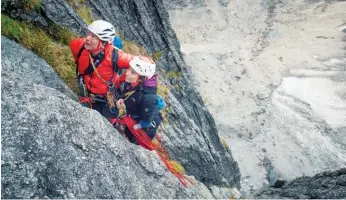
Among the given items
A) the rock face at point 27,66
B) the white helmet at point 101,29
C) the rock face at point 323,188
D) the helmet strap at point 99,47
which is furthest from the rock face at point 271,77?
the white helmet at point 101,29

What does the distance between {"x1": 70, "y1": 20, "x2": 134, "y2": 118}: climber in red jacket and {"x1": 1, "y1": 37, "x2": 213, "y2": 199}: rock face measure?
1.21 m

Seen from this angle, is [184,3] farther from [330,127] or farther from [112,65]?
[112,65]

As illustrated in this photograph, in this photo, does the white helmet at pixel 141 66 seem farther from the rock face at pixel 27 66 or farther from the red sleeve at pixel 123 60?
the rock face at pixel 27 66

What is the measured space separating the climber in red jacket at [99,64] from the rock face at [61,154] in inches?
47.7

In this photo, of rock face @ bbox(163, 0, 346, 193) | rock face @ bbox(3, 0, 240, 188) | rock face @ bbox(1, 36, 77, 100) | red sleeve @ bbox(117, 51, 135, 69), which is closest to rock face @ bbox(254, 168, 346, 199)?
rock face @ bbox(3, 0, 240, 188)

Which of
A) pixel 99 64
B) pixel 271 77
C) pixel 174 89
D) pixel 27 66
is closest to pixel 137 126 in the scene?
pixel 99 64

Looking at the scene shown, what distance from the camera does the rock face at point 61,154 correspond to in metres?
6.14

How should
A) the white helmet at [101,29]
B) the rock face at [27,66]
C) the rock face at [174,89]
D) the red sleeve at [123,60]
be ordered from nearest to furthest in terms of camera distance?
the white helmet at [101,29]
the rock face at [27,66]
the red sleeve at [123,60]
the rock face at [174,89]

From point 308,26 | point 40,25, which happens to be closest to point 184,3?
point 308,26

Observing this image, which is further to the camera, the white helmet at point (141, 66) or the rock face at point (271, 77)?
the rock face at point (271, 77)

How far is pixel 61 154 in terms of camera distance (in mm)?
6590

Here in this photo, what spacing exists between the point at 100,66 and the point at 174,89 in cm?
817

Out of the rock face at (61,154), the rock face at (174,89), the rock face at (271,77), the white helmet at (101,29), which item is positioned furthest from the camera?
the rock face at (271,77)

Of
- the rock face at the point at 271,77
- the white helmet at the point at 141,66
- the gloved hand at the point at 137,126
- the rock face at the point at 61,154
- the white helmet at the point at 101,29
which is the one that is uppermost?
the white helmet at the point at 101,29
